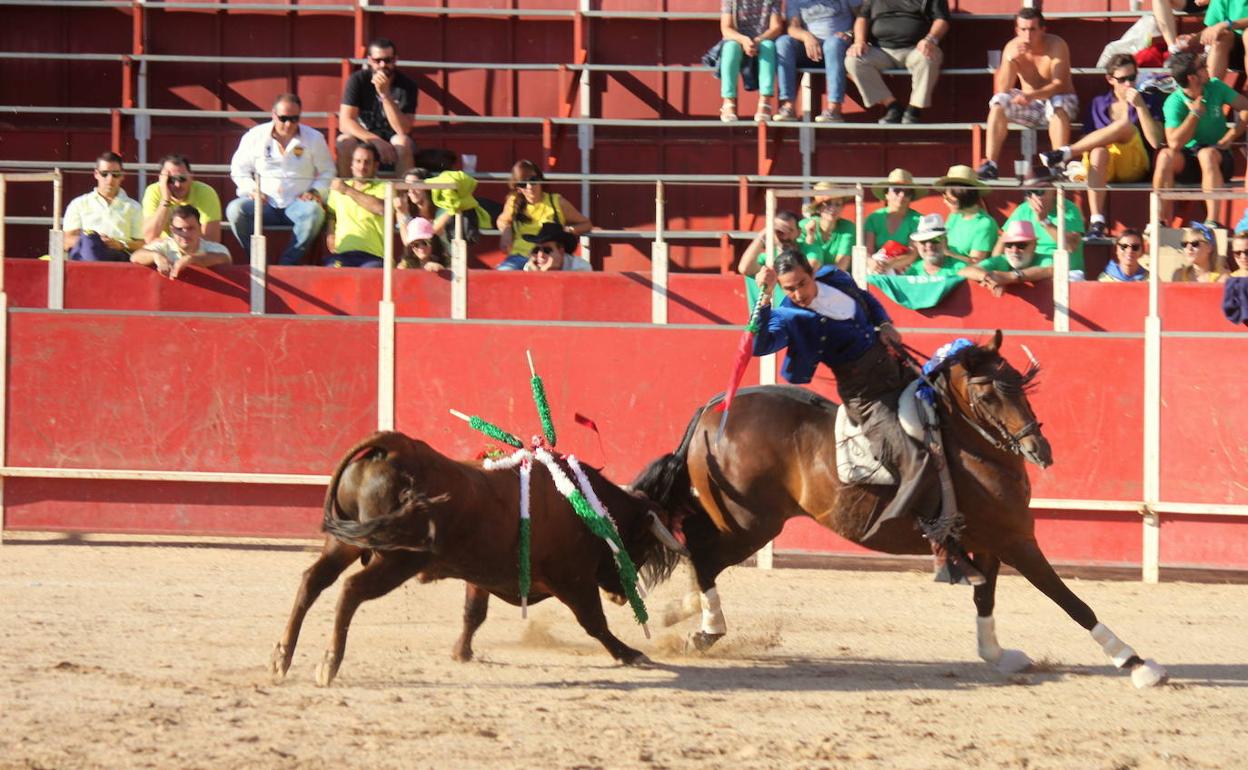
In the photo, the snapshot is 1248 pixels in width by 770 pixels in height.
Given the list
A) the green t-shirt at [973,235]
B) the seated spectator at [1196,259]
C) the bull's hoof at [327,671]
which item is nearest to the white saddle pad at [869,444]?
the bull's hoof at [327,671]

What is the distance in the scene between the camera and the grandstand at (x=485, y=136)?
11.4m

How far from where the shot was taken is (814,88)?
47.3ft

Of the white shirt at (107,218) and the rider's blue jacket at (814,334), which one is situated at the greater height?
the white shirt at (107,218)

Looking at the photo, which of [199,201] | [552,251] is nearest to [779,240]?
[552,251]

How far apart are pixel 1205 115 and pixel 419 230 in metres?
5.69

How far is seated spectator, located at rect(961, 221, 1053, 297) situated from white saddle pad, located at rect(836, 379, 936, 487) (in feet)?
10.0

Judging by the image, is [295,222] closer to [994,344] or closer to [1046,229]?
[1046,229]

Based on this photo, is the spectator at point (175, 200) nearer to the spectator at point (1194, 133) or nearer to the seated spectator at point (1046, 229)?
the seated spectator at point (1046, 229)

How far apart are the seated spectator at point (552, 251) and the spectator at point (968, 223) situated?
240 cm

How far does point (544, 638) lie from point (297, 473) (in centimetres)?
359

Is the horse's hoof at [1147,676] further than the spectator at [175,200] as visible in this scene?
No

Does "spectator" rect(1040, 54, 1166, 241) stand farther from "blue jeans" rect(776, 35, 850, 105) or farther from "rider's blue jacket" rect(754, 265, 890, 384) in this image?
"rider's blue jacket" rect(754, 265, 890, 384)

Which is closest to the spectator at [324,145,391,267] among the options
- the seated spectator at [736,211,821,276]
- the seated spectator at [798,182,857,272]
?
the seated spectator at [736,211,821,276]

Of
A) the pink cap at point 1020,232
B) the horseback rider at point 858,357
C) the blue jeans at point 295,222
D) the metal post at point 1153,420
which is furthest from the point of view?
the blue jeans at point 295,222
